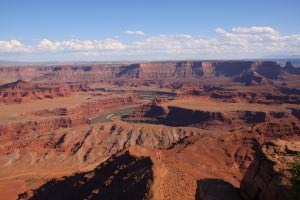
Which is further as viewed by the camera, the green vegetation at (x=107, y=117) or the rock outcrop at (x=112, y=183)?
the green vegetation at (x=107, y=117)

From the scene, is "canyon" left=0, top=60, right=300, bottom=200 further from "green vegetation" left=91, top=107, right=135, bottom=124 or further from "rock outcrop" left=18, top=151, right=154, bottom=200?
"green vegetation" left=91, top=107, right=135, bottom=124

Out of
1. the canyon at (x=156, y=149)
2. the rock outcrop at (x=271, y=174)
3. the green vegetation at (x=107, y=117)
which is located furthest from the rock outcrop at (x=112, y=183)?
the green vegetation at (x=107, y=117)

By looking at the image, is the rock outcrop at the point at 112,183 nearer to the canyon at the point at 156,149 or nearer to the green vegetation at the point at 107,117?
the canyon at the point at 156,149

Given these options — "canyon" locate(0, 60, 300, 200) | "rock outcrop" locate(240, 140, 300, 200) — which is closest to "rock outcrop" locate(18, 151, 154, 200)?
"canyon" locate(0, 60, 300, 200)

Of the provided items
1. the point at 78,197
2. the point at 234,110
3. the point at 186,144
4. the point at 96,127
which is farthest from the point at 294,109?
the point at 78,197

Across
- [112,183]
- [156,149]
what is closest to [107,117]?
[156,149]

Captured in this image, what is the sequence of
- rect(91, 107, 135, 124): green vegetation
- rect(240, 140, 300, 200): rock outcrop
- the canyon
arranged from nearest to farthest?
1. rect(240, 140, 300, 200): rock outcrop
2. the canyon
3. rect(91, 107, 135, 124): green vegetation

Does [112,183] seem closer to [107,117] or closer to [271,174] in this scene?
[271,174]

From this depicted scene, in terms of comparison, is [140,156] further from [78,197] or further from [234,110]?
[234,110]

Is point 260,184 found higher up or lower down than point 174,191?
higher up

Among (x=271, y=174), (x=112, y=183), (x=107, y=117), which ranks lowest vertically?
(x=107, y=117)

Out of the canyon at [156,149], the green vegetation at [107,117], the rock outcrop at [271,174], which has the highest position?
the rock outcrop at [271,174]
